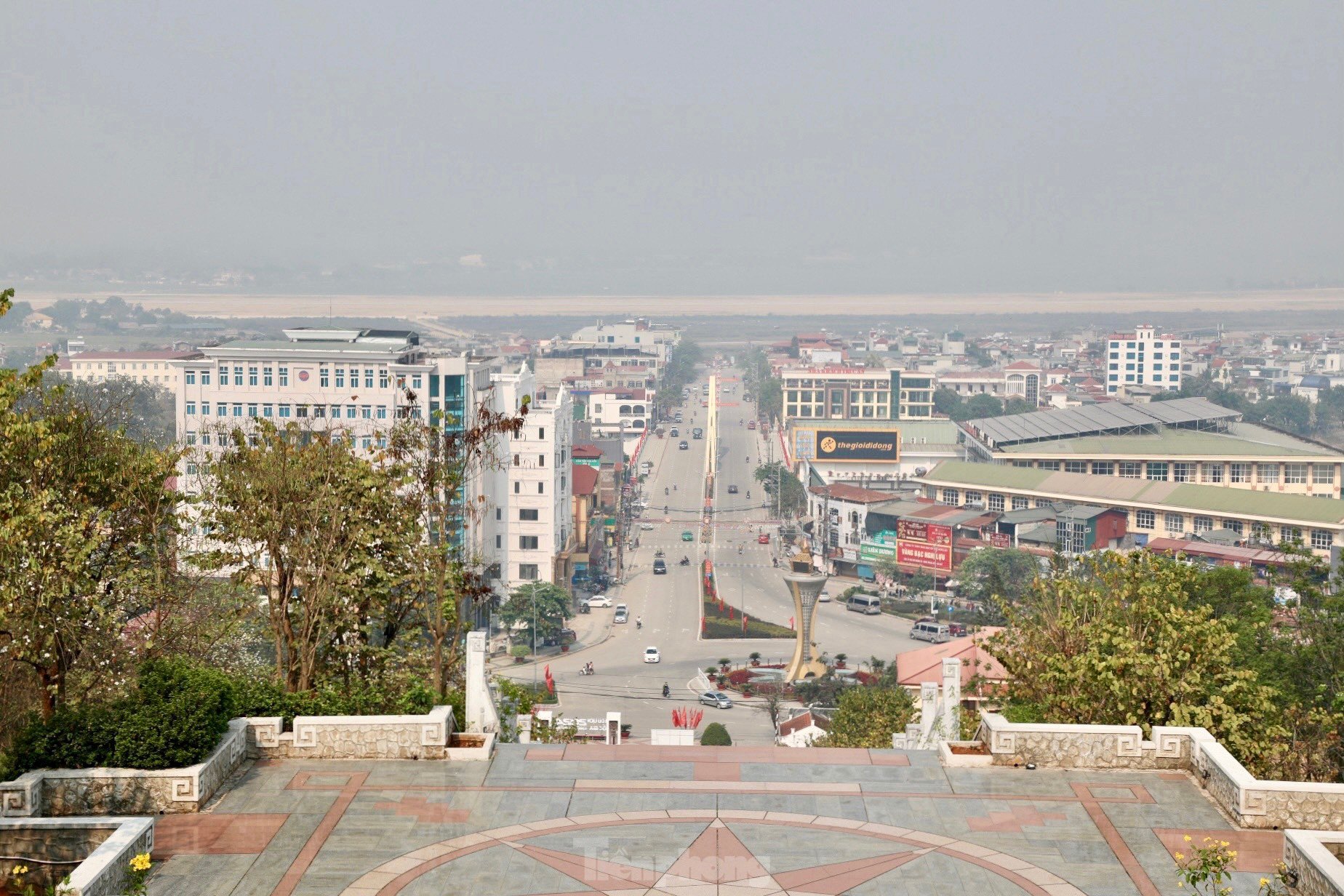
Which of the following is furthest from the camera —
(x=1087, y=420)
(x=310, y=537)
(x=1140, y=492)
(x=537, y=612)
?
(x=1087, y=420)

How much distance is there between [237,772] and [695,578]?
61813mm

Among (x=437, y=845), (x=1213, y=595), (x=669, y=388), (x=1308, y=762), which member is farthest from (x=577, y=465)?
(x=669, y=388)

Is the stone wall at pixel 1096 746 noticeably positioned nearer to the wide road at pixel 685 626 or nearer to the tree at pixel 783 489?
the wide road at pixel 685 626

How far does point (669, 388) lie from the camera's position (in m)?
162

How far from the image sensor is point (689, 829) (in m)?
12.6

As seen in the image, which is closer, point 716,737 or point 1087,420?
point 716,737

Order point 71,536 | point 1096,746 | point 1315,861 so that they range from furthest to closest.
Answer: point 71,536, point 1096,746, point 1315,861

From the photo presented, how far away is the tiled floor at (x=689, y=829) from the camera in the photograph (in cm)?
1154

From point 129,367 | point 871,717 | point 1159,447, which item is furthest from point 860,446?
point 129,367

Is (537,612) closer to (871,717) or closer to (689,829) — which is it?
(871,717)

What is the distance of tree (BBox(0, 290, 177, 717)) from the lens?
1412 centimetres

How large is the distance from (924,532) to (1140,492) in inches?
528

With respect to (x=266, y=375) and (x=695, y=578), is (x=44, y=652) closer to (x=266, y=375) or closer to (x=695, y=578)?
(x=266, y=375)

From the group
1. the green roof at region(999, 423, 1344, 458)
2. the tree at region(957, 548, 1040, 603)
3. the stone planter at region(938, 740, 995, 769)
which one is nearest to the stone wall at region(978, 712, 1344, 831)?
the stone planter at region(938, 740, 995, 769)
